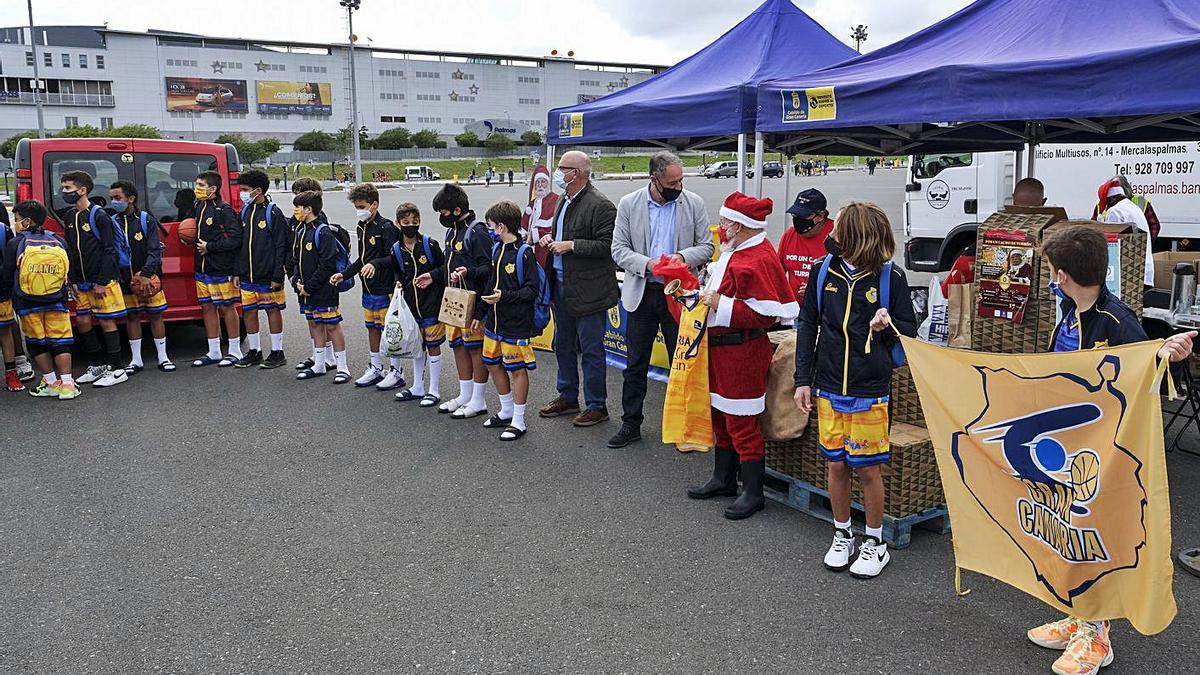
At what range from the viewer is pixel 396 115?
112125 millimetres


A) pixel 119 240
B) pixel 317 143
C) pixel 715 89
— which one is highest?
pixel 317 143

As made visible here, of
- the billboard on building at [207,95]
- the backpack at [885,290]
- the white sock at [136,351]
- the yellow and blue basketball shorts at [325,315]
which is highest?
the billboard on building at [207,95]

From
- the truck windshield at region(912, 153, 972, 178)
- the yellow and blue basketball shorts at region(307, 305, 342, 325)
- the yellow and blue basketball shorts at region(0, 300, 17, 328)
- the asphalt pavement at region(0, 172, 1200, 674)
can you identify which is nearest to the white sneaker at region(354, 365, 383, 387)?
the yellow and blue basketball shorts at region(307, 305, 342, 325)

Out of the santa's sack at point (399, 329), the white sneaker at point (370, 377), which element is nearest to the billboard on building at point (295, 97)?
the white sneaker at point (370, 377)

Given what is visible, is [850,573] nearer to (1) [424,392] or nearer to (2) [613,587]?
(2) [613,587]

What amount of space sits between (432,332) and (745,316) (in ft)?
11.0

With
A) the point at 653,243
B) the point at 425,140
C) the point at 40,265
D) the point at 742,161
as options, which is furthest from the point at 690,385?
the point at 425,140

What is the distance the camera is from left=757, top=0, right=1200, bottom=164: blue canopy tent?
4559 millimetres

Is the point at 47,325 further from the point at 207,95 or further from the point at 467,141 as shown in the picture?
the point at 207,95

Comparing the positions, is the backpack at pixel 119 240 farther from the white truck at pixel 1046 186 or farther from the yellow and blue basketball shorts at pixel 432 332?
the white truck at pixel 1046 186

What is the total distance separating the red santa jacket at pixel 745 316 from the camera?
445 cm

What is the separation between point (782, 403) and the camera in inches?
188

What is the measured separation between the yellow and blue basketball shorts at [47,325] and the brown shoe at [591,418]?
14.2 ft

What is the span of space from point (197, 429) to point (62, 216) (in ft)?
9.61
